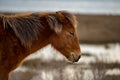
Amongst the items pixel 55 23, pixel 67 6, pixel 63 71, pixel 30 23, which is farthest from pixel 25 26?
pixel 67 6

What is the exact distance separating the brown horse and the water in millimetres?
4721

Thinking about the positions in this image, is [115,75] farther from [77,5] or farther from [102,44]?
[77,5]

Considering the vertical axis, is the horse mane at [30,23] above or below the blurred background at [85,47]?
above

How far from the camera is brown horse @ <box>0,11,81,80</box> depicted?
5.60 meters

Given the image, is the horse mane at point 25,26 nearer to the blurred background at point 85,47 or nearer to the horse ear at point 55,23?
the horse ear at point 55,23

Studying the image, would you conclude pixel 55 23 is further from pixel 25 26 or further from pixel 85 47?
pixel 85 47

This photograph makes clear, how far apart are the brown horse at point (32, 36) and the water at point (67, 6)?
4.72m

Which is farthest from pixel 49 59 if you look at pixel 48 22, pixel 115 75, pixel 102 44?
pixel 48 22

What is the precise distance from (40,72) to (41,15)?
84.9 inches

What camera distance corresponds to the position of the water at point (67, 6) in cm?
1090

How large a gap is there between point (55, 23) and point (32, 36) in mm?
328

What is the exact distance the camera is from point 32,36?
18.8 ft

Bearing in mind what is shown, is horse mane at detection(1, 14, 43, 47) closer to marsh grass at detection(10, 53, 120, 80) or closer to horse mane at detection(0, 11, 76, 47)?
horse mane at detection(0, 11, 76, 47)

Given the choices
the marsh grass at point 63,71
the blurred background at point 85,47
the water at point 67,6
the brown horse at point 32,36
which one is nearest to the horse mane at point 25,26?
the brown horse at point 32,36
